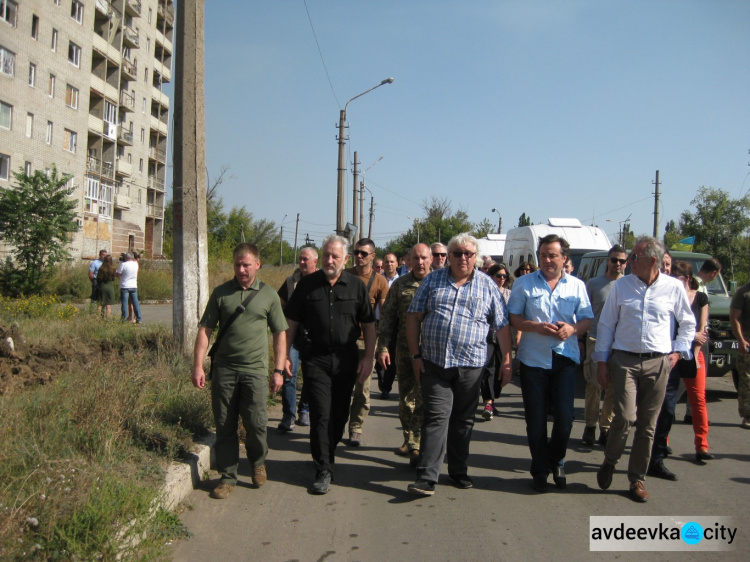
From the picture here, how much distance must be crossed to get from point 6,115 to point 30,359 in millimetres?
30554

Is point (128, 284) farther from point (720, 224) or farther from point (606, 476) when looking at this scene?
point (720, 224)

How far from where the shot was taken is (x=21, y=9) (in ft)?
113

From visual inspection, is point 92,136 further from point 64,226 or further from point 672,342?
point 672,342

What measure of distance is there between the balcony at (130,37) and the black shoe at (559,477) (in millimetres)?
51465

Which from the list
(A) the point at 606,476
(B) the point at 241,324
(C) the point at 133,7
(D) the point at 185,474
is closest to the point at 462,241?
(B) the point at 241,324

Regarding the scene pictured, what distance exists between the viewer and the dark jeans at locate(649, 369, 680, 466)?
19.3 feet

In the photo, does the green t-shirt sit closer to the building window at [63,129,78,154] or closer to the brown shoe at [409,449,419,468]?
the brown shoe at [409,449,419,468]

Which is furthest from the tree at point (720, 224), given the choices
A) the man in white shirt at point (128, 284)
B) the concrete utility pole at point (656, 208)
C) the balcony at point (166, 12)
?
the balcony at point (166, 12)

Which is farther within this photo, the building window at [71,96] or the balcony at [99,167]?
the balcony at [99,167]

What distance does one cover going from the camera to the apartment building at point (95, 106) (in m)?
34.8

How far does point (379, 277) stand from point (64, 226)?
17724 millimetres

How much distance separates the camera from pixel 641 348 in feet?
17.1

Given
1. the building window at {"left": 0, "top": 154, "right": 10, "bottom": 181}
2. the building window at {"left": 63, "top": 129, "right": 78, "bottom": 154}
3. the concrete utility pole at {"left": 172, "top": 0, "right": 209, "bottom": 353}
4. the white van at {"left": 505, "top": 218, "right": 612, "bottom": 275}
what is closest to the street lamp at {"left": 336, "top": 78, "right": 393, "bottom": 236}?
the white van at {"left": 505, "top": 218, "right": 612, "bottom": 275}

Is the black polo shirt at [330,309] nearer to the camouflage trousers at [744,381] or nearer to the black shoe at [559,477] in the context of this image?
the black shoe at [559,477]
